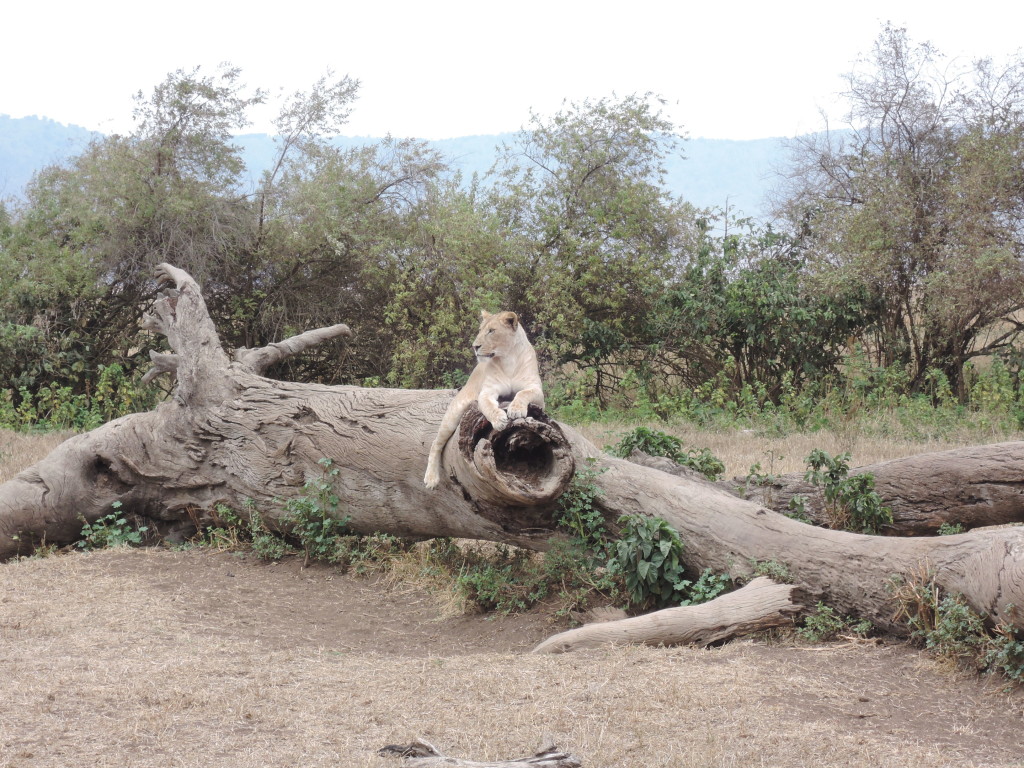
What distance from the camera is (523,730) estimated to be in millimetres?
4383

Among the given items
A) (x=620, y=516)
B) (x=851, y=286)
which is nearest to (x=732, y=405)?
(x=851, y=286)

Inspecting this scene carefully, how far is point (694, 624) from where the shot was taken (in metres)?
5.77

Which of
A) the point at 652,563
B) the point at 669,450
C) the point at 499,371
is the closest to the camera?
the point at 652,563

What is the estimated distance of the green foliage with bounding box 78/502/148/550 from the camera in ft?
28.6

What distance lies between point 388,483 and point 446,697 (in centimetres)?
297

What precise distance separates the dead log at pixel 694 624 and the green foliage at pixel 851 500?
1603mm

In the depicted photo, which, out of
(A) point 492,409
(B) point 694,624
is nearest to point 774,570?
(B) point 694,624

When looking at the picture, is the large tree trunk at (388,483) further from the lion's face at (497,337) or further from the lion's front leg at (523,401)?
the lion's face at (497,337)

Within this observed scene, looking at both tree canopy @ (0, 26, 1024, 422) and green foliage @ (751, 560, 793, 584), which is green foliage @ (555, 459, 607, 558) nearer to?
green foliage @ (751, 560, 793, 584)

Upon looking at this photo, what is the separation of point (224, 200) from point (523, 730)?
11.8 m

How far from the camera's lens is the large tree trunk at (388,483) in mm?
5926

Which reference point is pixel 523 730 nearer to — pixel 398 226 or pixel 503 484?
pixel 503 484

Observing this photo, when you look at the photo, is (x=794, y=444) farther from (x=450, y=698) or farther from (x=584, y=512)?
(x=450, y=698)

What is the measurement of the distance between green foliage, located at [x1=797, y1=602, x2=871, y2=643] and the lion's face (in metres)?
2.59
